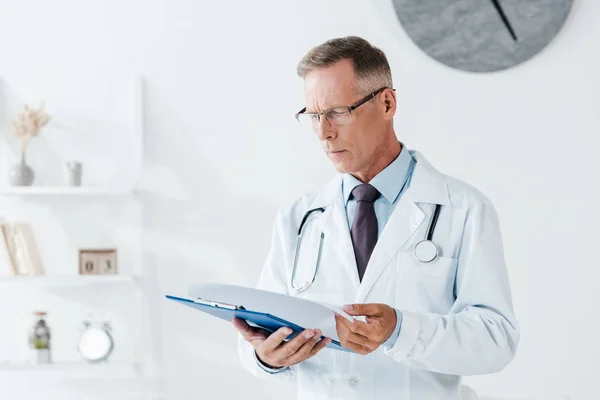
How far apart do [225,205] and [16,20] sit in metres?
0.97

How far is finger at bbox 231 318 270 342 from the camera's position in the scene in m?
1.45

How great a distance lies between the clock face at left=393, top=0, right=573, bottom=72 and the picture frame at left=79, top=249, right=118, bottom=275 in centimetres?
126

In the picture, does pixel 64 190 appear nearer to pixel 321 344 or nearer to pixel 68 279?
pixel 68 279

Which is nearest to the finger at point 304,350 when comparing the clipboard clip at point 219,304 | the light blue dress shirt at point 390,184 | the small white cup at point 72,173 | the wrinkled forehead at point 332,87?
the clipboard clip at point 219,304

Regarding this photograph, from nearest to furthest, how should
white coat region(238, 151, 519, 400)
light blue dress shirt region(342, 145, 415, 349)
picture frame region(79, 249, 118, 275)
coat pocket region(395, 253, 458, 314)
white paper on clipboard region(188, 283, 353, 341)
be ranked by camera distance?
white paper on clipboard region(188, 283, 353, 341) → white coat region(238, 151, 519, 400) → coat pocket region(395, 253, 458, 314) → light blue dress shirt region(342, 145, 415, 349) → picture frame region(79, 249, 118, 275)

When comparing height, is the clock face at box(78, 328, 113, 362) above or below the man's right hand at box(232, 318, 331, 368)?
below

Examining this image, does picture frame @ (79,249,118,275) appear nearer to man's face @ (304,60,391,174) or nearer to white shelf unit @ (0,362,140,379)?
white shelf unit @ (0,362,140,379)

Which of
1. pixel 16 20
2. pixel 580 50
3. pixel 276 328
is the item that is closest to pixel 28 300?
pixel 16 20

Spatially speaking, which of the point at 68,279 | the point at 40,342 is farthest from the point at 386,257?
the point at 40,342

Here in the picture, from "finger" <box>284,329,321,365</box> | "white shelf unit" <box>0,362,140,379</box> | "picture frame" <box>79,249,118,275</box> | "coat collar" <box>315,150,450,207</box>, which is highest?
"coat collar" <box>315,150,450,207</box>

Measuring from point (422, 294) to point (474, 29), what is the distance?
4.75 ft

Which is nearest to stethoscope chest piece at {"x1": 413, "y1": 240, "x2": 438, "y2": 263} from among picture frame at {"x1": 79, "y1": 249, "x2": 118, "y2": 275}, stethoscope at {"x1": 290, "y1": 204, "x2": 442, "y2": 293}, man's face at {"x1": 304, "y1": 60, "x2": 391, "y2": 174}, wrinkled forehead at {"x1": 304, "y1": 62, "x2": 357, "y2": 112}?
stethoscope at {"x1": 290, "y1": 204, "x2": 442, "y2": 293}

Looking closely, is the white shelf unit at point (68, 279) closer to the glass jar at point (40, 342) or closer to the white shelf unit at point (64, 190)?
the glass jar at point (40, 342)

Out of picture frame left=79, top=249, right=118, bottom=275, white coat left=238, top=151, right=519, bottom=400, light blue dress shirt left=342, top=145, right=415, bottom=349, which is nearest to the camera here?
white coat left=238, top=151, right=519, bottom=400
